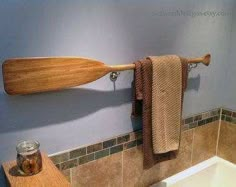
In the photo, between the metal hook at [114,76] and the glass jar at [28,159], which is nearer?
the glass jar at [28,159]

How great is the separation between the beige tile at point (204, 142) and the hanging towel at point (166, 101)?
404 millimetres

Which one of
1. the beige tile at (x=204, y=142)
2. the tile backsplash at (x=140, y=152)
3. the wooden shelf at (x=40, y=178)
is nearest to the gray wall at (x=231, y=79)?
the tile backsplash at (x=140, y=152)

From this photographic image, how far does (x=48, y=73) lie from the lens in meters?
0.99

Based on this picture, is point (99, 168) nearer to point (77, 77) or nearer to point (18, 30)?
point (77, 77)

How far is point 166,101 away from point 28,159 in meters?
0.71

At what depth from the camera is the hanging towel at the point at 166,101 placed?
1261 mm

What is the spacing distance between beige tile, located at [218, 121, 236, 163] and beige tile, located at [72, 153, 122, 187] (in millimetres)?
878

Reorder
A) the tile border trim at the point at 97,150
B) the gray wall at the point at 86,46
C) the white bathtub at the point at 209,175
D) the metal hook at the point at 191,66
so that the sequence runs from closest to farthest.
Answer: the gray wall at the point at 86,46, the tile border trim at the point at 97,150, the metal hook at the point at 191,66, the white bathtub at the point at 209,175

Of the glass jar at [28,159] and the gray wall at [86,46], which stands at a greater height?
the gray wall at [86,46]

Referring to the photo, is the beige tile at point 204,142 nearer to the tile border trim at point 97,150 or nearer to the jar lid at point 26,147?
the tile border trim at point 97,150

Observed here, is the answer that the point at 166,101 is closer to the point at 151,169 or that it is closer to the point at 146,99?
the point at 146,99

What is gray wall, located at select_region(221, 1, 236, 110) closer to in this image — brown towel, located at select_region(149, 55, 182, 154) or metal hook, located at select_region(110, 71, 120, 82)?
brown towel, located at select_region(149, 55, 182, 154)

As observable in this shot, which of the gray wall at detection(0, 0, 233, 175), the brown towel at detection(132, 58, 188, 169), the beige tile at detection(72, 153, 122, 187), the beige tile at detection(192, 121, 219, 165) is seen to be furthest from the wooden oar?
the beige tile at detection(192, 121, 219, 165)

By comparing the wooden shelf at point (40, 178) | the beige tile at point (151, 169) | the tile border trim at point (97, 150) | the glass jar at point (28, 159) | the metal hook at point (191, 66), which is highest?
the metal hook at point (191, 66)
